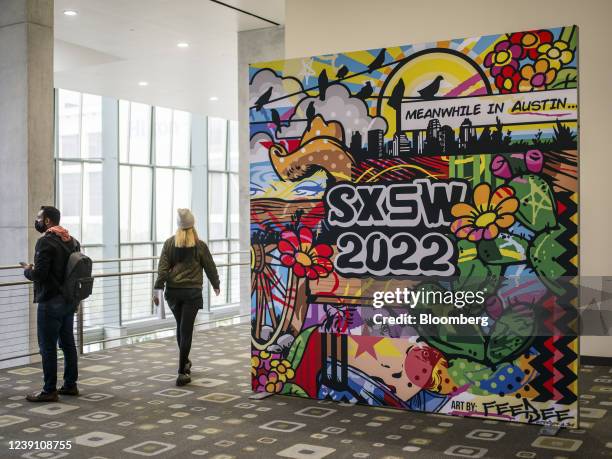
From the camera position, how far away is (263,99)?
6.41m

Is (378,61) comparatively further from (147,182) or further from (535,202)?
→ (147,182)

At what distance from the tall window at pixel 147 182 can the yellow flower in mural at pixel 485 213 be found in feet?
62.7

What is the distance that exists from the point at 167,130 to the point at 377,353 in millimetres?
20412

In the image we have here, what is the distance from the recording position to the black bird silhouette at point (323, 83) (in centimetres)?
611

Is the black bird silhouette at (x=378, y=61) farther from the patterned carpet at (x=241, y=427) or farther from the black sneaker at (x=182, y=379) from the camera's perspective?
the black sneaker at (x=182, y=379)

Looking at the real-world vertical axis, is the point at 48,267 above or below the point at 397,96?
below

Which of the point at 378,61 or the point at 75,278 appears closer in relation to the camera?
the point at 378,61

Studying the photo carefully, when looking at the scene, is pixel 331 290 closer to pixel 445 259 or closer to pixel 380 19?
pixel 445 259

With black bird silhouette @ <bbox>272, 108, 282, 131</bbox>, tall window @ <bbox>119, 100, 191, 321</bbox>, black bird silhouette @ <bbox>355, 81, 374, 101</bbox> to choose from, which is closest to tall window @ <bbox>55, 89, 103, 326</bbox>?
tall window @ <bbox>119, 100, 191, 321</bbox>

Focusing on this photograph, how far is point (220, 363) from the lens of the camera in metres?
8.09

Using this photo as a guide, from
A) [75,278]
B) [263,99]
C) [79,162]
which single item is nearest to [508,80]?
[263,99]

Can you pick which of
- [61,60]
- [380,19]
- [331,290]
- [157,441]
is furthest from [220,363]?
[61,60]

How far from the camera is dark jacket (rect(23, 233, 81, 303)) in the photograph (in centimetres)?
604

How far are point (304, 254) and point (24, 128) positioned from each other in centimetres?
498
